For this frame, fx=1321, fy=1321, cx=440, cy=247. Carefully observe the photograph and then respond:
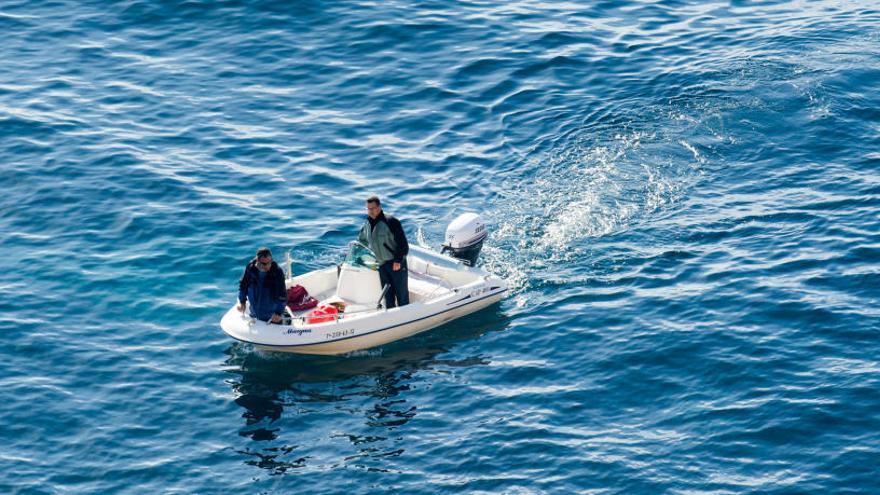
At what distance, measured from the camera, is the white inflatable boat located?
25.2 meters

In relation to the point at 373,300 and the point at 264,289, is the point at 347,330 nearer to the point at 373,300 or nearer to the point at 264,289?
the point at 373,300

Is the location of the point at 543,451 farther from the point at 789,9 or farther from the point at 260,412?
the point at 789,9

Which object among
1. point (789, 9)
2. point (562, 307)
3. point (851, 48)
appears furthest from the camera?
point (789, 9)

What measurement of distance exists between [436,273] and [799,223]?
781 cm

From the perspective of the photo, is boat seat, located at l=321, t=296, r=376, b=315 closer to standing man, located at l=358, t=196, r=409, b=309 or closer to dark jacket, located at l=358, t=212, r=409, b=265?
standing man, located at l=358, t=196, r=409, b=309

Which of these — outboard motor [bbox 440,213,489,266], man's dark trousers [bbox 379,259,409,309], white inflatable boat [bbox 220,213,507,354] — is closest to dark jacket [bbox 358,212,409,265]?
man's dark trousers [bbox 379,259,409,309]

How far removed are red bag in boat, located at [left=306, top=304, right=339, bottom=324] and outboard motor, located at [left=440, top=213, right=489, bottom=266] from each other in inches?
112

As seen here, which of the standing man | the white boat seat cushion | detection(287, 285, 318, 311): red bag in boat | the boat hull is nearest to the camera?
the boat hull

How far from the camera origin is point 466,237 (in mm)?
27219

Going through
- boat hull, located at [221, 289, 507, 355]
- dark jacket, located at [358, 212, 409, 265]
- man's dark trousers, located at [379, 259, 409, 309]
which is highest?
dark jacket, located at [358, 212, 409, 265]

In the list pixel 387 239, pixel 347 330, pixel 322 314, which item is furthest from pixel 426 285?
pixel 347 330

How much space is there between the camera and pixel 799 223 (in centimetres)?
2812

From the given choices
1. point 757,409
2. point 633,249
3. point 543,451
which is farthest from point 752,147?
point 543,451

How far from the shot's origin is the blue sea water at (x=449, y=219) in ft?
72.8
